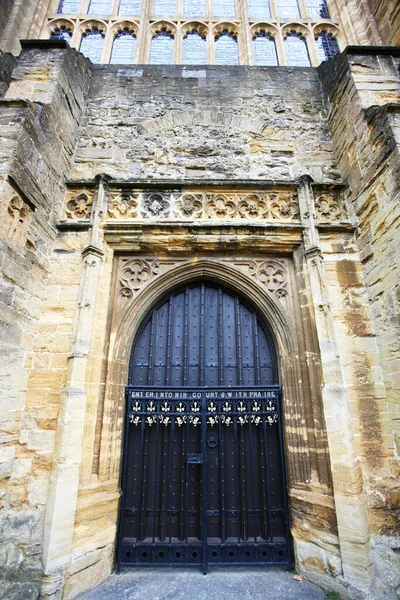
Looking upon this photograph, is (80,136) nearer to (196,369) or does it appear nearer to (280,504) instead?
(196,369)

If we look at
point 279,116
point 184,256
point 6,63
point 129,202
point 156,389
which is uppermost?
point 6,63

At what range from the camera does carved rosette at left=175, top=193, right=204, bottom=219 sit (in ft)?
12.9

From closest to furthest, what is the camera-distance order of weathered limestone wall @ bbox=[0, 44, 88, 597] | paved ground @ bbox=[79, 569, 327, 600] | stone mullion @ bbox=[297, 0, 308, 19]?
paved ground @ bbox=[79, 569, 327, 600]
weathered limestone wall @ bbox=[0, 44, 88, 597]
stone mullion @ bbox=[297, 0, 308, 19]

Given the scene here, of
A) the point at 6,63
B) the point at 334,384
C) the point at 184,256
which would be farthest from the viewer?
the point at 6,63

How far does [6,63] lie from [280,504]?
6694 mm

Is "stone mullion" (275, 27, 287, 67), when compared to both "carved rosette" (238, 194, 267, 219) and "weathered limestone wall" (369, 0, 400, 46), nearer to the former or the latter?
"weathered limestone wall" (369, 0, 400, 46)

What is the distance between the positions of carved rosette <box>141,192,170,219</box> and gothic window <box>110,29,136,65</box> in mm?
3387

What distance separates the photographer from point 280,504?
3221 millimetres

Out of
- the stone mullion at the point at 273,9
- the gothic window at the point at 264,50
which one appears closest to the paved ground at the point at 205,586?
the gothic window at the point at 264,50

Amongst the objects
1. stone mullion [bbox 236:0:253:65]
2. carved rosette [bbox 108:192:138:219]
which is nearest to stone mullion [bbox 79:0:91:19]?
stone mullion [bbox 236:0:253:65]

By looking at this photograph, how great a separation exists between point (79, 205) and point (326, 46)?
18.8 feet

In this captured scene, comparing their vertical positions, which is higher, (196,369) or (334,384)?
(196,369)

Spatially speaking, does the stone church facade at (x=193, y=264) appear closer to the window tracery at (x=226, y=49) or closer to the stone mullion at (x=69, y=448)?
the stone mullion at (x=69, y=448)

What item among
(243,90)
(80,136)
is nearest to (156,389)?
(80,136)
